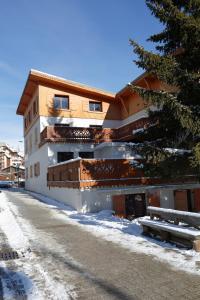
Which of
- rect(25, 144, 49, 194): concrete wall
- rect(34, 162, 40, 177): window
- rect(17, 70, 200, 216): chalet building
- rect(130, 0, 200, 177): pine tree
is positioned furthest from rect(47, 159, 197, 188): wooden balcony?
rect(34, 162, 40, 177): window

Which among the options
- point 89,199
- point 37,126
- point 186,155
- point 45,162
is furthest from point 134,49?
point 37,126

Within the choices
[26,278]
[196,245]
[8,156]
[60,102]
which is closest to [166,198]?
[196,245]

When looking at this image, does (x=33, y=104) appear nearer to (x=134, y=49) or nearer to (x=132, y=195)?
(x=132, y=195)

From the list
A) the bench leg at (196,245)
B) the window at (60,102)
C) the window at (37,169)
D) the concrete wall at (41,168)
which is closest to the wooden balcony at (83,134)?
the concrete wall at (41,168)

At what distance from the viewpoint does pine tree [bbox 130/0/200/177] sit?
11.1 metres

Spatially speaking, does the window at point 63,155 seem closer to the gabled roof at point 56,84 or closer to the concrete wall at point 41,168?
the concrete wall at point 41,168

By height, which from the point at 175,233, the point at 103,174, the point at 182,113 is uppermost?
the point at 182,113

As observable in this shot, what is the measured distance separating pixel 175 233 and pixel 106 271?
2.60 m

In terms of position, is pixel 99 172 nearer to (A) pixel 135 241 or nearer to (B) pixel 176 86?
(B) pixel 176 86

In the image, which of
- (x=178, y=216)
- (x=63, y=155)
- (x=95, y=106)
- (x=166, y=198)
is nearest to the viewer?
(x=178, y=216)

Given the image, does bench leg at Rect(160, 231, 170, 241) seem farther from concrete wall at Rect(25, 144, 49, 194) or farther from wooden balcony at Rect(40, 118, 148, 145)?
concrete wall at Rect(25, 144, 49, 194)

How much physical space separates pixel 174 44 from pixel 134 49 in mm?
2055

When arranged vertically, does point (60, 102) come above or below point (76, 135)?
A: above

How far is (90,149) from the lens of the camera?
26.0 m
